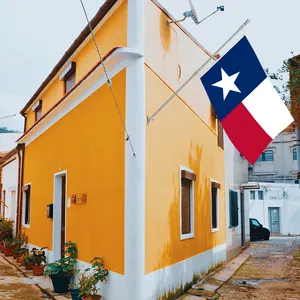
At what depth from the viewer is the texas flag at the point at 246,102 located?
6285mm

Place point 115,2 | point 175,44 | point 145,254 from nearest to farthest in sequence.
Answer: point 145,254 → point 115,2 → point 175,44

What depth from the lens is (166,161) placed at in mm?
7102

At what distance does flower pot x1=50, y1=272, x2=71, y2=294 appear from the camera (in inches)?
296

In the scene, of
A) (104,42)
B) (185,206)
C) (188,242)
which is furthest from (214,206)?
(104,42)

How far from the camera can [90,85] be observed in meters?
7.64

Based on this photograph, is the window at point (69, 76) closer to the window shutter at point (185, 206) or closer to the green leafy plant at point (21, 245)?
the window shutter at point (185, 206)

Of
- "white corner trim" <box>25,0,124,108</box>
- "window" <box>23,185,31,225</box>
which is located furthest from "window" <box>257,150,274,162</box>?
"white corner trim" <box>25,0,124,108</box>

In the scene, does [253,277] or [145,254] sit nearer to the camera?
[145,254]

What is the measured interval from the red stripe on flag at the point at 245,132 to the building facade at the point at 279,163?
89.7ft

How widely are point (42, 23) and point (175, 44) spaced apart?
337 cm

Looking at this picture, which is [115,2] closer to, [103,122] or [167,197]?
[103,122]

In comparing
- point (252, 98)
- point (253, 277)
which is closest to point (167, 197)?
point (252, 98)

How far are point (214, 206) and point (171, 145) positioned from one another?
13.8ft

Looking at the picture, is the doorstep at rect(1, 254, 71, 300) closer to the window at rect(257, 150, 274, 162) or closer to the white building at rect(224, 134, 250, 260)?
the white building at rect(224, 134, 250, 260)
